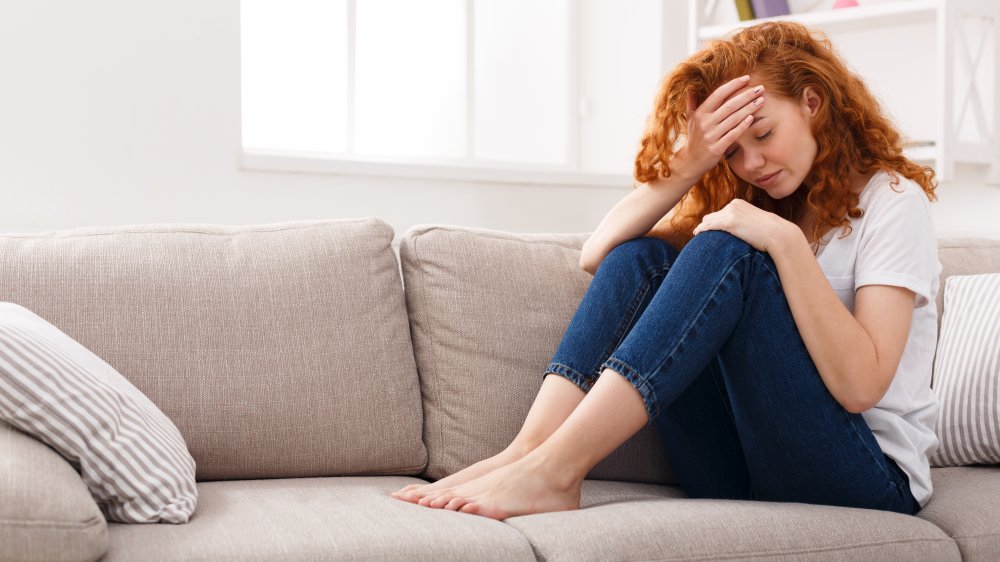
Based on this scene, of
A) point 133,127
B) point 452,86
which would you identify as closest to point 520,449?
point 133,127

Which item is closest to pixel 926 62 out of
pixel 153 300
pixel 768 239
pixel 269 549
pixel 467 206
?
pixel 467 206

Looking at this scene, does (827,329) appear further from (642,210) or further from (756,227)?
(642,210)

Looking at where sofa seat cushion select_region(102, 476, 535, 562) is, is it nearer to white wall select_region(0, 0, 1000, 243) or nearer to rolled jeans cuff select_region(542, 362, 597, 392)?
rolled jeans cuff select_region(542, 362, 597, 392)

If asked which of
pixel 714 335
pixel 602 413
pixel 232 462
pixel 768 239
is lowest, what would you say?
pixel 232 462

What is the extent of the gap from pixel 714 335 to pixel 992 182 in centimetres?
167

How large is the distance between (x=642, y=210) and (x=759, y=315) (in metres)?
0.37

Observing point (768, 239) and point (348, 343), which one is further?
point (348, 343)

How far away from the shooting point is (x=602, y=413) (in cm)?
147

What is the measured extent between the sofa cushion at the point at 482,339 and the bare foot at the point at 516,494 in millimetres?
279

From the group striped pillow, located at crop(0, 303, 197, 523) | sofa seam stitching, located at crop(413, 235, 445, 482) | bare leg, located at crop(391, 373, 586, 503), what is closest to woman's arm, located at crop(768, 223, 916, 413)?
bare leg, located at crop(391, 373, 586, 503)

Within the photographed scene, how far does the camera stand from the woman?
4.83 feet

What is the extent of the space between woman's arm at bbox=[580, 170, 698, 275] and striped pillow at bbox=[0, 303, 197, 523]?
778 millimetres

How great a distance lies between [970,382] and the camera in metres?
1.88

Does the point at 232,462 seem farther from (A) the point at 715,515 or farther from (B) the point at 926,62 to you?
(B) the point at 926,62
